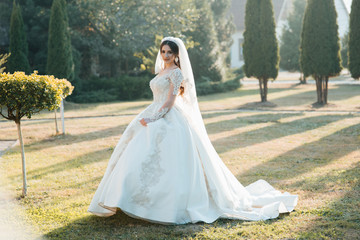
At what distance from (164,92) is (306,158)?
12.7ft

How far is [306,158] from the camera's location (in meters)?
7.55

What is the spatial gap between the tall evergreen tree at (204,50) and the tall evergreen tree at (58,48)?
9.14 metres

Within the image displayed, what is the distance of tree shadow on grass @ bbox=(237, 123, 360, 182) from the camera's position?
6562 millimetres

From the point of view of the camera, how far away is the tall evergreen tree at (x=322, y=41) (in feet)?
53.4

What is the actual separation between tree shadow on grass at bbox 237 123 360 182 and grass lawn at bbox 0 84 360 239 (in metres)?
0.02

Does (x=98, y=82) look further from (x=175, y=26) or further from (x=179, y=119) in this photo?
(x=179, y=119)

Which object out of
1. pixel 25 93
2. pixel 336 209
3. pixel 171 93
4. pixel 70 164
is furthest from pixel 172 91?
pixel 70 164

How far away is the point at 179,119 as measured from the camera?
475cm

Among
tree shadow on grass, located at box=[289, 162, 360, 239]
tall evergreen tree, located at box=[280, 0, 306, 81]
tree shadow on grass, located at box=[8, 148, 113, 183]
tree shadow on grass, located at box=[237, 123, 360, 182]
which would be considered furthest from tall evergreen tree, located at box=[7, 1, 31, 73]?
tall evergreen tree, located at box=[280, 0, 306, 81]

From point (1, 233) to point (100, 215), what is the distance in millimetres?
1047

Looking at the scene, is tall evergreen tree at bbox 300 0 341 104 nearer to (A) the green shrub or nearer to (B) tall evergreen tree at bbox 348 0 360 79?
(B) tall evergreen tree at bbox 348 0 360 79

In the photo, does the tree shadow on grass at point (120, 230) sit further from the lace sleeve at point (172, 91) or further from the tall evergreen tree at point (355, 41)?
the tall evergreen tree at point (355, 41)

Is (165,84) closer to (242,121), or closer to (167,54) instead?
(167,54)

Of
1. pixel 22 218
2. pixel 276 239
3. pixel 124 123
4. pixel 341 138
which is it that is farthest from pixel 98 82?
pixel 276 239
